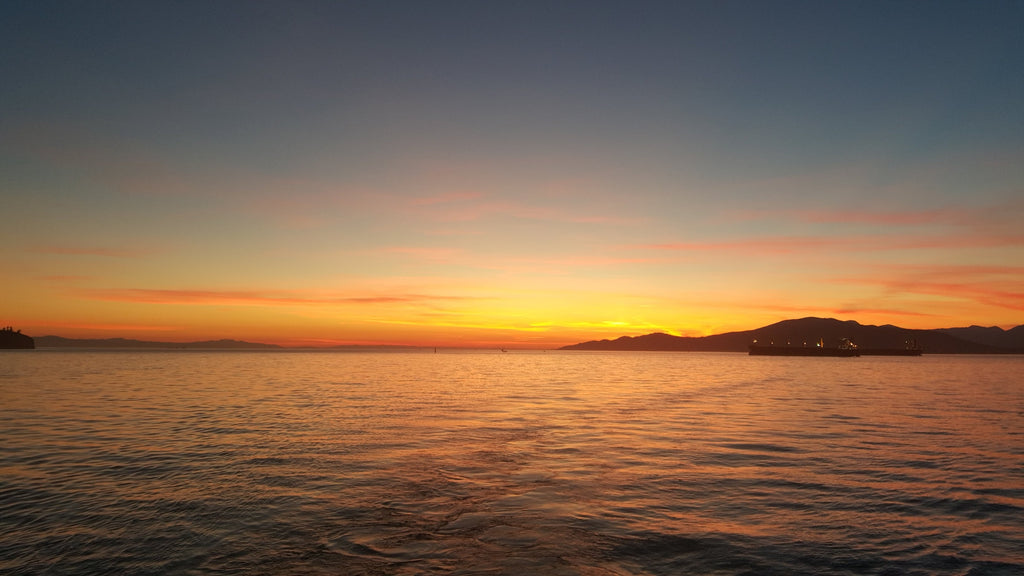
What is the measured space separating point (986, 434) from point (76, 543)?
37.8 meters

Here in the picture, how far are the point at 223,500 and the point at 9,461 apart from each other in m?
12.2

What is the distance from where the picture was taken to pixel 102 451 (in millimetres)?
22812

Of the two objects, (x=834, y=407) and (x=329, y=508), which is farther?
(x=834, y=407)

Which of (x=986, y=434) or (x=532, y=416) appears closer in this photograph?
(x=986, y=434)

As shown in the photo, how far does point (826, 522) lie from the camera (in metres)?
13.4

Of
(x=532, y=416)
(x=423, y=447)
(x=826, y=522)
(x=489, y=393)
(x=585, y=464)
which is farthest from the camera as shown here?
(x=489, y=393)

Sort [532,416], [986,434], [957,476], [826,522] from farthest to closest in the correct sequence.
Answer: [532,416]
[986,434]
[957,476]
[826,522]

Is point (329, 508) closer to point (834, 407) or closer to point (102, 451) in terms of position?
point (102, 451)

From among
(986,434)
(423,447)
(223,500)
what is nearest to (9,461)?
(223,500)

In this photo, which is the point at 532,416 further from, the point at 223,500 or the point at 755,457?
the point at 223,500

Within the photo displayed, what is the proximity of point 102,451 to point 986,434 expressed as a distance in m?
41.9

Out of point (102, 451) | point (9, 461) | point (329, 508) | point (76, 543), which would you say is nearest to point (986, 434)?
point (329, 508)

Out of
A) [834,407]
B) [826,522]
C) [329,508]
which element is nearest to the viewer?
[826,522]

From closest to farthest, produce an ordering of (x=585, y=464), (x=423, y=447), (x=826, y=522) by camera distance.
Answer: (x=826, y=522), (x=585, y=464), (x=423, y=447)
